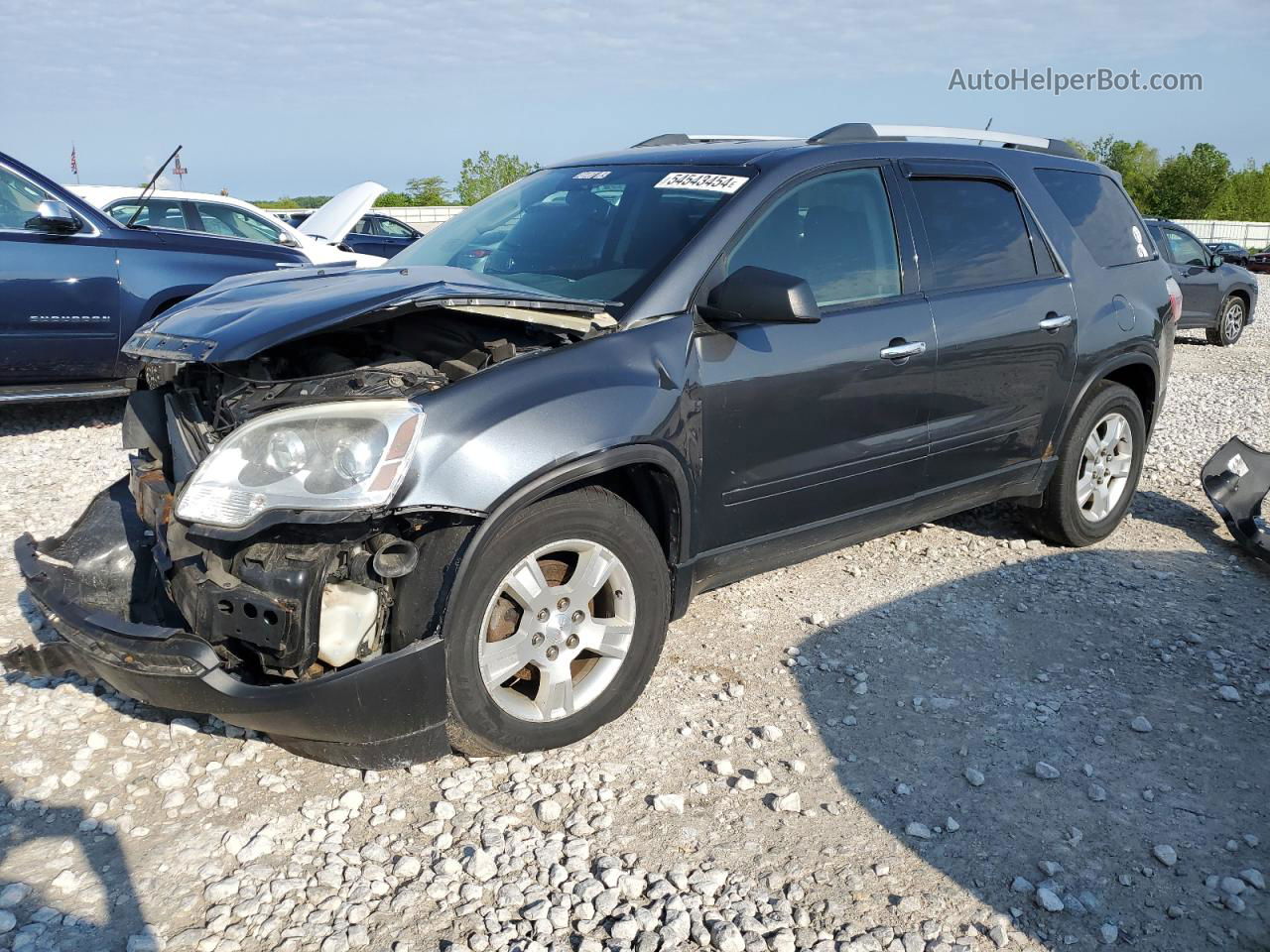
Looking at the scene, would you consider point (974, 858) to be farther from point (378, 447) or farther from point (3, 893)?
point (3, 893)

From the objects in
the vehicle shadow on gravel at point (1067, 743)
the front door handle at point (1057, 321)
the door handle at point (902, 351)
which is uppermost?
the front door handle at point (1057, 321)

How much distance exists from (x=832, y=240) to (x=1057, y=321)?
1366 mm

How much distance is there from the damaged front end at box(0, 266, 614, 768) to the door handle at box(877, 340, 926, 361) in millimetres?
1476

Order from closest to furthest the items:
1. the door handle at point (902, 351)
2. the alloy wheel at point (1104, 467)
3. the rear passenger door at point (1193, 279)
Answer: the door handle at point (902, 351) → the alloy wheel at point (1104, 467) → the rear passenger door at point (1193, 279)

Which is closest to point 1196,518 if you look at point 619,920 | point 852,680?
point 852,680

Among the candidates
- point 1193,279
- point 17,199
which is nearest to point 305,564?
point 17,199

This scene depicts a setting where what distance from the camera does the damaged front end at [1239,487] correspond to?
5469 mm

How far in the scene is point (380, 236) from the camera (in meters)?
17.6

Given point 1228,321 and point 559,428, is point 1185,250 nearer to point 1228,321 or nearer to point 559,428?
point 1228,321

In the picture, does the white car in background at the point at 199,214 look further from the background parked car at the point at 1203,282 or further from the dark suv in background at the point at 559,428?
the background parked car at the point at 1203,282

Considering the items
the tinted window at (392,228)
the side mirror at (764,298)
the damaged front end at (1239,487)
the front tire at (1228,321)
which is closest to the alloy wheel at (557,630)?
the side mirror at (764,298)

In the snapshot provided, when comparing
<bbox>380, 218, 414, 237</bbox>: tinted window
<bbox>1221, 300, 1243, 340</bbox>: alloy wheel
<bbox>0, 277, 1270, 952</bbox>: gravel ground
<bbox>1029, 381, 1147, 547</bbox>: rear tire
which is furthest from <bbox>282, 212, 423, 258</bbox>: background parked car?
<bbox>0, 277, 1270, 952</bbox>: gravel ground

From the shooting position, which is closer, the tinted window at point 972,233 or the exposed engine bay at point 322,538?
the exposed engine bay at point 322,538

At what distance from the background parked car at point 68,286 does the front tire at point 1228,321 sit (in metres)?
13.4
